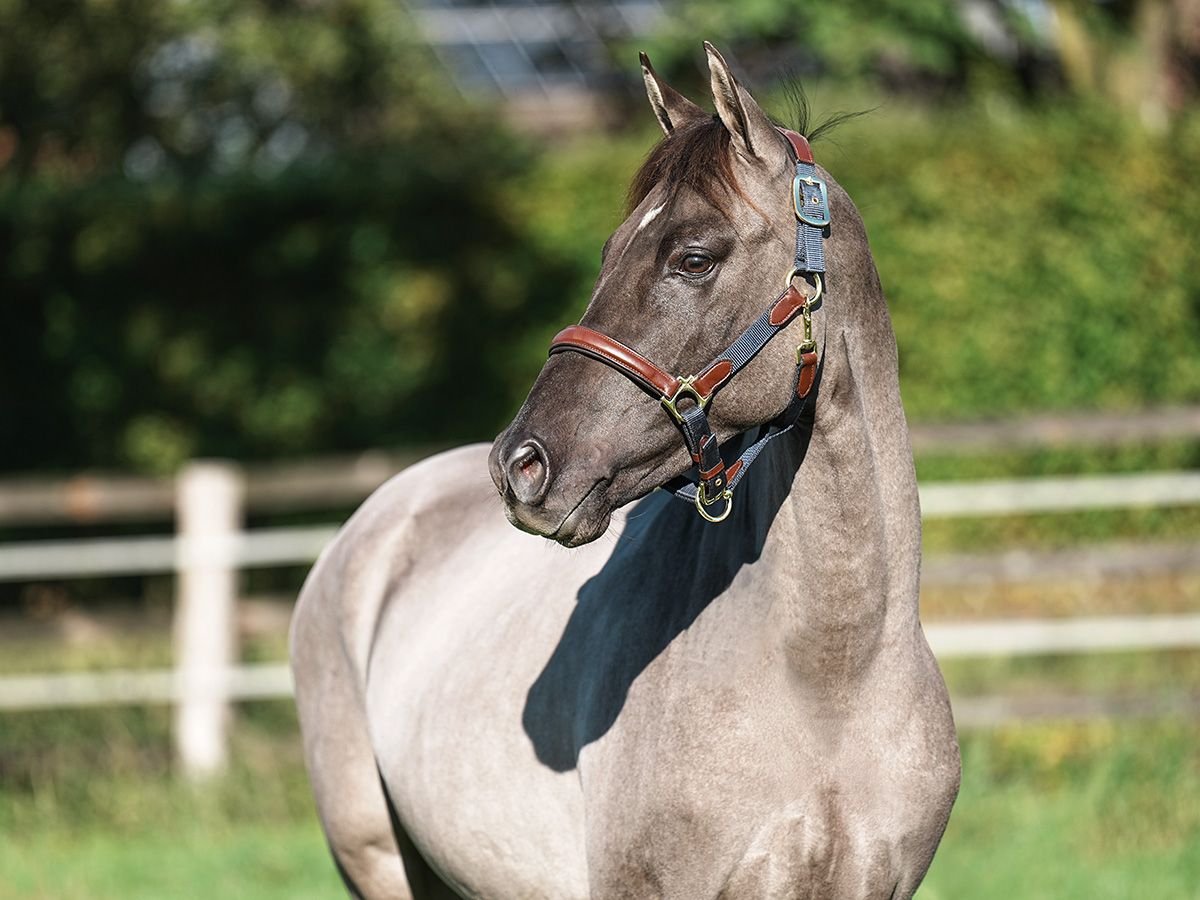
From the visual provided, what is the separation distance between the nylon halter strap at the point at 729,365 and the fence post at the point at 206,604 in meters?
5.27

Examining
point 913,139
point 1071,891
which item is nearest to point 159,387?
point 913,139

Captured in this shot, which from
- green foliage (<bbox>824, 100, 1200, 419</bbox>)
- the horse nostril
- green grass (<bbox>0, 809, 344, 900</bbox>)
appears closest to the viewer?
the horse nostril

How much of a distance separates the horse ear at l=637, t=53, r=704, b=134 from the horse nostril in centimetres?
76

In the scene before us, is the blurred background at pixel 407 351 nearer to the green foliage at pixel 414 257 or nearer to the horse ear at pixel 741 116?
the green foliage at pixel 414 257

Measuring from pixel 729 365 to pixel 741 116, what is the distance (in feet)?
1.40

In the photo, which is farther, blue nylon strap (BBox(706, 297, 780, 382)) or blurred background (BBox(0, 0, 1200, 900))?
blurred background (BBox(0, 0, 1200, 900))

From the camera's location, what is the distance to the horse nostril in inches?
96.9

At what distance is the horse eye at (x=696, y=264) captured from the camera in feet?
8.41

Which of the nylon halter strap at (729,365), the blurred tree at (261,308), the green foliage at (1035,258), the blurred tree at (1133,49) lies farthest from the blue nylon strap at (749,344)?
the blurred tree at (1133,49)

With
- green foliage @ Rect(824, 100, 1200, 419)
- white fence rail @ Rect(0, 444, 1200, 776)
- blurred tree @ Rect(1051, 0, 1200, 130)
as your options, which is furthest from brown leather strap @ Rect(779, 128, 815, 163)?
blurred tree @ Rect(1051, 0, 1200, 130)

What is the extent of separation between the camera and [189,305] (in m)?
10.4

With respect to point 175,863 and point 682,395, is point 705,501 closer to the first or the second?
point 682,395

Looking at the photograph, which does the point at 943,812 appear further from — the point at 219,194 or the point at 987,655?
the point at 219,194

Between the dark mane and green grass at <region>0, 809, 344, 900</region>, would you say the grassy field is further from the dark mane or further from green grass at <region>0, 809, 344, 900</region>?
the dark mane
